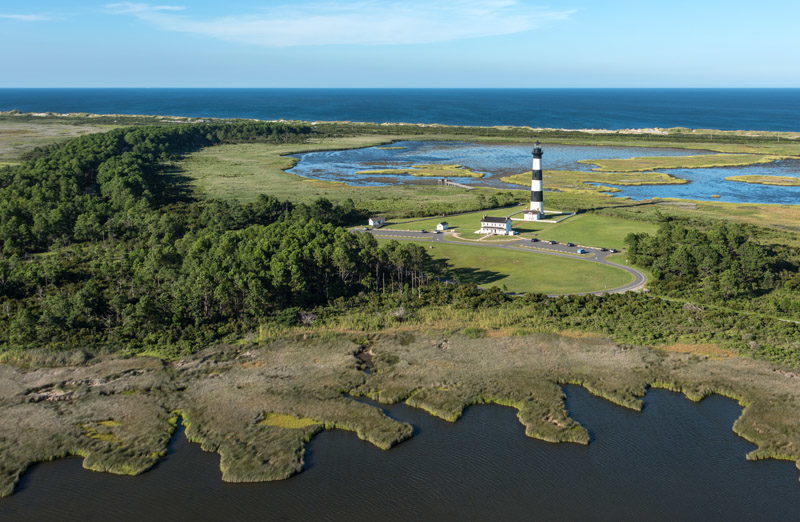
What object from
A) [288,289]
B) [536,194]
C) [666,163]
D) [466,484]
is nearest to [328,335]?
[288,289]

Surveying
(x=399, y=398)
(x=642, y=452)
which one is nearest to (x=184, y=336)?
(x=399, y=398)

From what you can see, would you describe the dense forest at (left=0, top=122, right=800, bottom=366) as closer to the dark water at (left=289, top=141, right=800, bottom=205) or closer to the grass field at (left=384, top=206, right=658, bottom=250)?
the grass field at (left=384, top=206, right=658, bottom=250)

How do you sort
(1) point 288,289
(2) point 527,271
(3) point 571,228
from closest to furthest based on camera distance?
(1) point 288,289, (2) point 527,271, (3) point 571,228

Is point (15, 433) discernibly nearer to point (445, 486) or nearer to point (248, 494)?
point (248, 494)

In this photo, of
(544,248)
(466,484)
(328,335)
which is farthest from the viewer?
(544,248)

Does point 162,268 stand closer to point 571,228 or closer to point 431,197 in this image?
point 571,228

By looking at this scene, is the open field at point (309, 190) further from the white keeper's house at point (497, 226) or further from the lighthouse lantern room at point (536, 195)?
the white keeper's house at point (497, 226)
